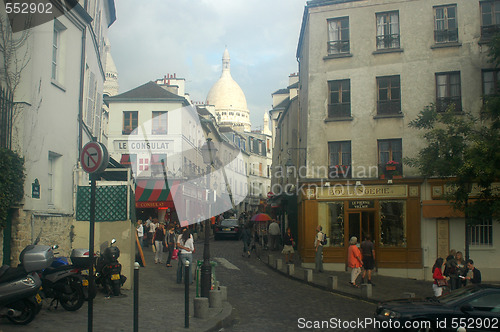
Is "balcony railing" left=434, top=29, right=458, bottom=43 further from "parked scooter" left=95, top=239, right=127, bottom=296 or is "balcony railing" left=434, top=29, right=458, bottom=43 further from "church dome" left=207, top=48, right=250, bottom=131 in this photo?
"church dome" left=207, top=48, right=250, bottom=131

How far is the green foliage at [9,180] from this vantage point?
35.7 feet

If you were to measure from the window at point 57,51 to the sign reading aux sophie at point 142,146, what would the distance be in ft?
93.2

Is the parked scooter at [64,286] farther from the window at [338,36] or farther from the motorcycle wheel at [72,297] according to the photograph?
the window at [338,36]

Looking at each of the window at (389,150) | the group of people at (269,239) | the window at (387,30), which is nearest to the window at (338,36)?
the window at (387,30)

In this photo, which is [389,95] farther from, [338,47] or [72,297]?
[72,297]

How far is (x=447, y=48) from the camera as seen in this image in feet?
77.3

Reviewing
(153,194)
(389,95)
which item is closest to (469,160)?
(389,95)

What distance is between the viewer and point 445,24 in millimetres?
23766

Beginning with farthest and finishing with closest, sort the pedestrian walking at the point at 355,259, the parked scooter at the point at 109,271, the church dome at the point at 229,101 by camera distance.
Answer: the church dome at the point at 229,101, the pedestrian walking at the point at 355,259, the parked scooter at the point at 109,271

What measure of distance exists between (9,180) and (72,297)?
2737 mm

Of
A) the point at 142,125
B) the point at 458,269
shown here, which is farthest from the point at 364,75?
the point at 142,125

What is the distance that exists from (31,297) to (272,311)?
18.5 ft

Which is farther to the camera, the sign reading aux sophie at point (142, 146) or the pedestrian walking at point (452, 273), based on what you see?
the sign reading aux sophie at point (142, 146)

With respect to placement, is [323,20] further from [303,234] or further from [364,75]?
[303,234]
